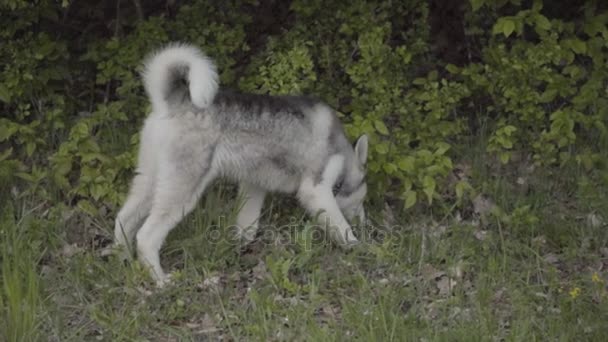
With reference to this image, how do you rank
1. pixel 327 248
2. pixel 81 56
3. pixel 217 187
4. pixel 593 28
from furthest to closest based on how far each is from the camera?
pixel 81 56 < pixel 593 28 < pixel 217 187 < pixel 327 248

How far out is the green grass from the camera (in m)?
4.92

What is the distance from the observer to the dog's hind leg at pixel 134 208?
6031 millimetres

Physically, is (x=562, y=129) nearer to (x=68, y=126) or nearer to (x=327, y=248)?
(x=327, y=248)

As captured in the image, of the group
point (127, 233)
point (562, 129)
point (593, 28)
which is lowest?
point (127, 233)

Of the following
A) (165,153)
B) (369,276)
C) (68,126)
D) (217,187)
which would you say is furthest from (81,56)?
Answer: (369,276)

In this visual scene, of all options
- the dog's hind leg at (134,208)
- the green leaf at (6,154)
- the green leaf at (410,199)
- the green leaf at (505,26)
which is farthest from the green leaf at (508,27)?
the green leaf at (6,154)

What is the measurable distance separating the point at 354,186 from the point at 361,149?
240 millimetres

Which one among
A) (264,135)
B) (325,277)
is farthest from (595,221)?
(264,135)

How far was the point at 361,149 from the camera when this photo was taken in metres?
6.50

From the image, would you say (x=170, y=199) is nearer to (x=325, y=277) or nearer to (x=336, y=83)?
(x=325, y=277)

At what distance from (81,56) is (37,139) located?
1055 millimetres

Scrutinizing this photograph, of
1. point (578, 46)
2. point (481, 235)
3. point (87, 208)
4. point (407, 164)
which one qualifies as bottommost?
point (87, 208)

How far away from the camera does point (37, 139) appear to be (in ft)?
22.6

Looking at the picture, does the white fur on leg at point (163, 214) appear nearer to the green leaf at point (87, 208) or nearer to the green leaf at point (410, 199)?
the green leaf at point (87, 208)
